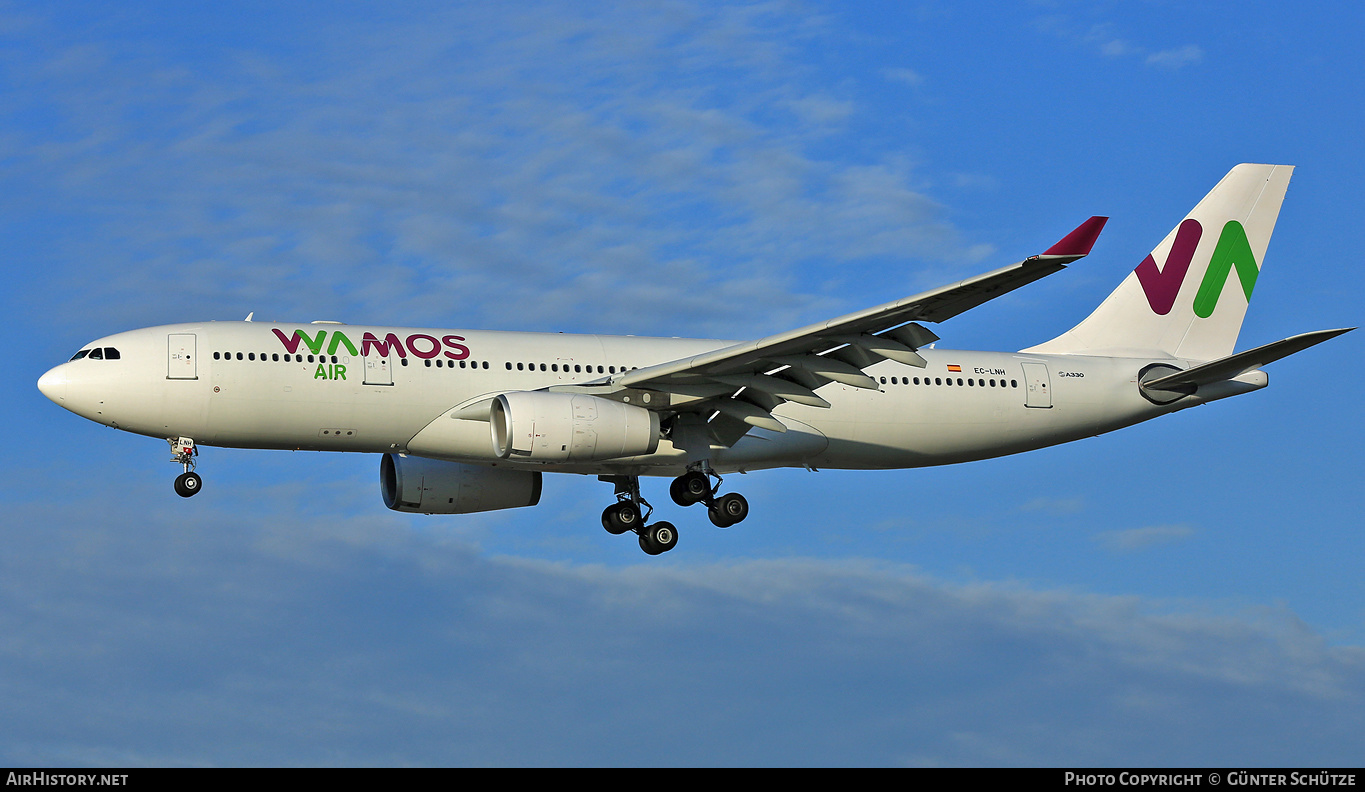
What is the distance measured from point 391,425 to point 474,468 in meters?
4.94

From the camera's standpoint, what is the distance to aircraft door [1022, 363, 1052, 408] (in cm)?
3691

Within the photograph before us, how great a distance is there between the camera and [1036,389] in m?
37.0

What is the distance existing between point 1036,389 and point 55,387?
848 inches

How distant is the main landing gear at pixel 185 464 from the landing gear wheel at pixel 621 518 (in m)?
9.24

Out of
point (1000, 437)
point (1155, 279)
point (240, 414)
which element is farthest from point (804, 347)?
point (1155, 279)

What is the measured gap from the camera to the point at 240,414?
31922mm

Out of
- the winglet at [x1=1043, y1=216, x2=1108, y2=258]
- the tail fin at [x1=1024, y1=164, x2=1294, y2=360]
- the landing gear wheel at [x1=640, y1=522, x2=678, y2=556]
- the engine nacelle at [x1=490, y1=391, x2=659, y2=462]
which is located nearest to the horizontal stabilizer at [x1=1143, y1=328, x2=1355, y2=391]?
the tail fin at [x1=1024, y1=164, x2=1294, y2=360]

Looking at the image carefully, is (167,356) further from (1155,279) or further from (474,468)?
(1155,279)

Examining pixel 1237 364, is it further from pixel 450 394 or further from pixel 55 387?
pixel 55 387

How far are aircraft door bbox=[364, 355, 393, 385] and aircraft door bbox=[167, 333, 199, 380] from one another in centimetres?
336

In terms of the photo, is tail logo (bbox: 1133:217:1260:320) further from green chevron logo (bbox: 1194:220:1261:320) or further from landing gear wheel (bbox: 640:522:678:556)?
landing gear wheel (bbox: 640:522:678:556)

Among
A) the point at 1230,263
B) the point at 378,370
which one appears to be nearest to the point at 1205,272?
the point at 1230,263
